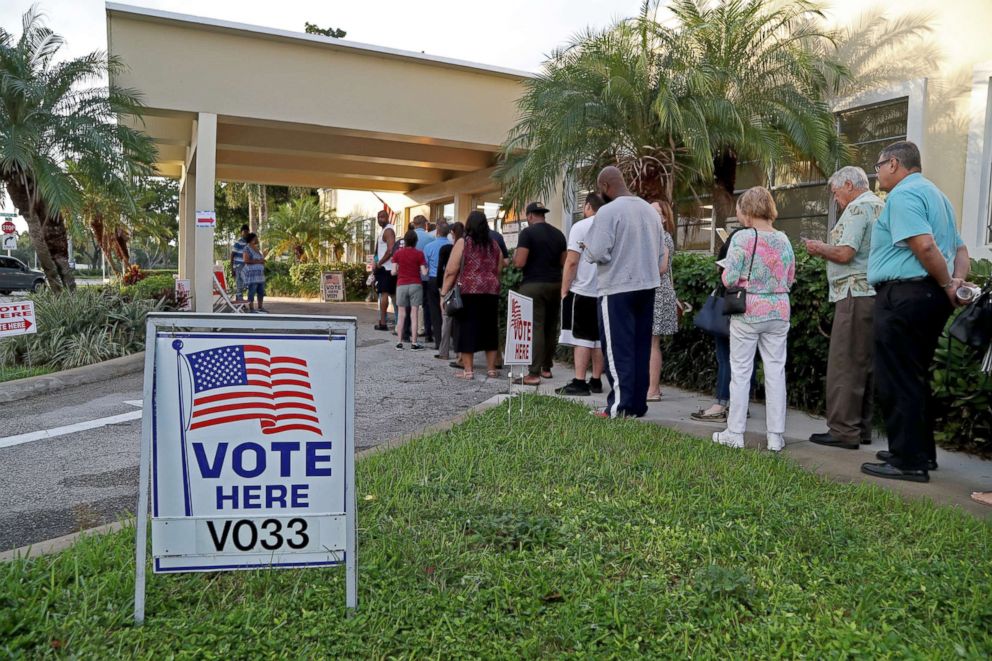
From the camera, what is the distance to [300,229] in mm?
30031

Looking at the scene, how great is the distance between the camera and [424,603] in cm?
281

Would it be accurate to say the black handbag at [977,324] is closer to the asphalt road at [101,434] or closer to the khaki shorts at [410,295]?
the asphalt road at [101,434]

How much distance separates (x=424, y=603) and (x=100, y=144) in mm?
11708

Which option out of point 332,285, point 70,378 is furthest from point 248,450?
point 332,285

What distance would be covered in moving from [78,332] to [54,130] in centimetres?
444

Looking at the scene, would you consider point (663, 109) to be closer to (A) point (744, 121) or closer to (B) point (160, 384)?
(A) point (744, 121)

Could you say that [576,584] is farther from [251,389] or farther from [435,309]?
[435,309]

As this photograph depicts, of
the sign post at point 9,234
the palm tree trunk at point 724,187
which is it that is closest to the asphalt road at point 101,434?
the palm tree trunk at point 724,187

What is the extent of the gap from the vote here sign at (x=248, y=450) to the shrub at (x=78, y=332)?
7066 millimetres

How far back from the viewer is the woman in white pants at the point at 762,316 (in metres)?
5.17

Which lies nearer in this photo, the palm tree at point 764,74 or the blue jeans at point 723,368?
the blue jeans at point 723,368

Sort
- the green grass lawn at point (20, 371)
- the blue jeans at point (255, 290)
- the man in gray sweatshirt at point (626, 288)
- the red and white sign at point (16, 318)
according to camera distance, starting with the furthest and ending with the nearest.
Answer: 1. the blue jeans at point (255, 290)
2. the green grass lawn at point (20, 371)
3. the red and white sign at point (16, 318)
4. the man in gray sweatshirt at point (626, 288)

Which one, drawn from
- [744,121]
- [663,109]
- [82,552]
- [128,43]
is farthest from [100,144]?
[82,552]

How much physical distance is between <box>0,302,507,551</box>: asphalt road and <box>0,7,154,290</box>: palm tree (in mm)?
4522
